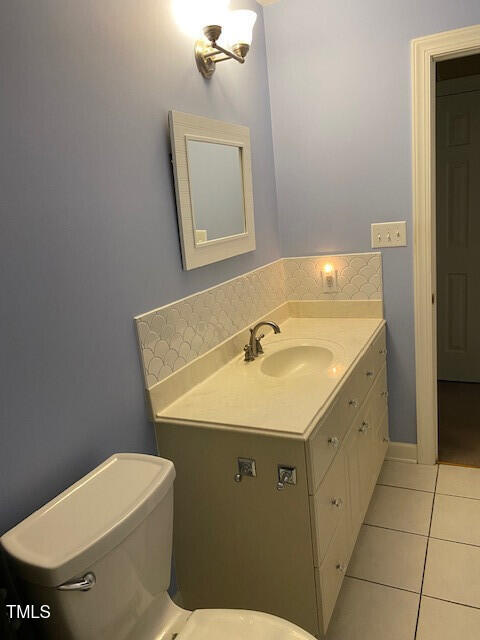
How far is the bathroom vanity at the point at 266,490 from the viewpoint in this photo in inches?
57.6

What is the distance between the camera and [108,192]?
145 cm

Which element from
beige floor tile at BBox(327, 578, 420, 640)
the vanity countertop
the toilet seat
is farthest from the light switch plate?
the toilet seat

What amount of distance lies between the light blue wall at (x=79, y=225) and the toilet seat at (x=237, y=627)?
486 millimetres

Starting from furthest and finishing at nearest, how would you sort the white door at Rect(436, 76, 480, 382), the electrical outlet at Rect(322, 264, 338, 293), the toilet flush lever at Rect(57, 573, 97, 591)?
the white door at Rect(436, 76, 480, 382) → the electrical outlet at Rect(322, 264, 338, 293) → the toilet flush lever at Rect(57, 573, 97, 591)

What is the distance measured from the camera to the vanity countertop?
4.94ft

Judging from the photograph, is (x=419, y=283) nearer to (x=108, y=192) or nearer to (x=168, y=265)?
(x=168, y=265)

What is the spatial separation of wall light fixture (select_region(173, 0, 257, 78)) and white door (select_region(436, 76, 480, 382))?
6.42 feet

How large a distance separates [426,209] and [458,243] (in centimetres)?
128

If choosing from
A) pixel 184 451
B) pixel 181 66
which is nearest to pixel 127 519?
pixel 184 451

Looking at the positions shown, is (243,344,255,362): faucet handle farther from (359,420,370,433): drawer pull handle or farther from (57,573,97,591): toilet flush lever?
(57,573,97,591): toilet flush lever

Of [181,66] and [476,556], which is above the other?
[181,66]

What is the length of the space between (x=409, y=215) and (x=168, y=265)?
1.30 meters

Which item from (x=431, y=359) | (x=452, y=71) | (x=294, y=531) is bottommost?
(x=294, y=531)

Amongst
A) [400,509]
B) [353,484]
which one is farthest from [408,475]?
[353,484]
